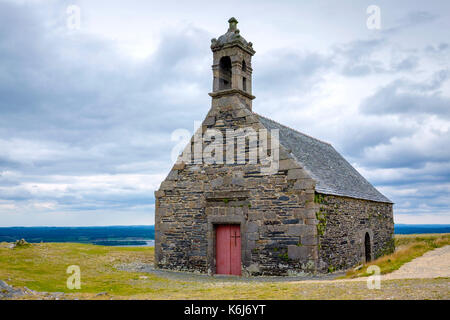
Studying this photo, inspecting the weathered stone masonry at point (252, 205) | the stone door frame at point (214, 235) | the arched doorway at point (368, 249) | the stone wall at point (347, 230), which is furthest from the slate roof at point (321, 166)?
the stone door frame at point (214, 235)

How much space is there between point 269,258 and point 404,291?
6191mm

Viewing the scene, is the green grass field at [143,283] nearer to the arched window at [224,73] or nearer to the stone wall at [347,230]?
the stone wall at [347,230]

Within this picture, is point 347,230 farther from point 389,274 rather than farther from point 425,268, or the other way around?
point 389,274

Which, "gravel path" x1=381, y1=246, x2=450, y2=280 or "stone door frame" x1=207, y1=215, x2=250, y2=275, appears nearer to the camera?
"gravel path" x1=381, y1=246, x2=450, y2=280

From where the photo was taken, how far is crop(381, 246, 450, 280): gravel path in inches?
394

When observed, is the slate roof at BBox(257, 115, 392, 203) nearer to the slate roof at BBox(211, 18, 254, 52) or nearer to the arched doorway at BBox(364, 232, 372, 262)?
the arched doorway at BBox(364, 232, 372, 262)

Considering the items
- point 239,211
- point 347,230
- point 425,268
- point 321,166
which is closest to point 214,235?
point 239,211

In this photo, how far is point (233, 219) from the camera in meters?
14.3

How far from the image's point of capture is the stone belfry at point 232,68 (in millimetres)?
15508

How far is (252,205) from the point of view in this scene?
14.0 meters

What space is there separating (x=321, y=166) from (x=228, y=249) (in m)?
5.60

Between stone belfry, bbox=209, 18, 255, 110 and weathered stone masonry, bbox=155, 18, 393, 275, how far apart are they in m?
0.04

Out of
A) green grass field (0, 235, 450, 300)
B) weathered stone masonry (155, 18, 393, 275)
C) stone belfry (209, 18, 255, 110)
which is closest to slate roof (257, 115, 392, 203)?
weathered stone masonry (155, 18, 393, 275)
